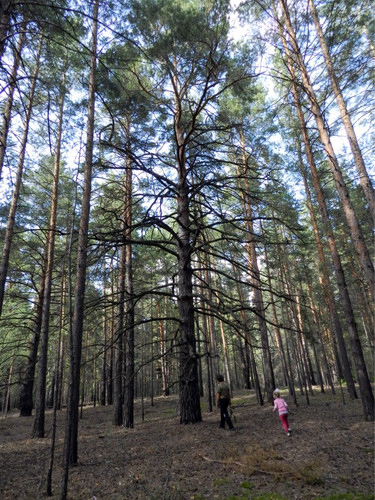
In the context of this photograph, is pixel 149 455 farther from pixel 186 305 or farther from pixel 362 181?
pixel 362 181

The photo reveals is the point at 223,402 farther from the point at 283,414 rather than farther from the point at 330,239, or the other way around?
the point at 330,239

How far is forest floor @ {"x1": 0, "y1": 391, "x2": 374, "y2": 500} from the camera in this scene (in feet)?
12.9

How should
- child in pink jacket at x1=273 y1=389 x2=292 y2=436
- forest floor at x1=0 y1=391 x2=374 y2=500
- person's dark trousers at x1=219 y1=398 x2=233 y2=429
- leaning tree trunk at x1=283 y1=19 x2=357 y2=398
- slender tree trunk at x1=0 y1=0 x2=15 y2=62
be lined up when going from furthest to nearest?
1. leaning tree trunk at x1=283 y1=19 x2=357 y2=398
2. person's dark trousers at x1=219 y1=398 x2=233 y2=429
3. child in pink jacket at x1=273 y1=389 x2=292 y2=436
4. forest floor at x1=0 y1=391 x2=374 y2=500
5. slender tree trunk at x1=0 y1=0 x2=15 y2=62

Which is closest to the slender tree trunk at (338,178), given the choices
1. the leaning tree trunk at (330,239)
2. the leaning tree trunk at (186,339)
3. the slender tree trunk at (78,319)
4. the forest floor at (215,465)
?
the leaning tree trunk at (330,239)

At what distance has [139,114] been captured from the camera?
8.23 meters

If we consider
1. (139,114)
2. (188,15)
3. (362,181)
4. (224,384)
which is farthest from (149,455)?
(188,15)

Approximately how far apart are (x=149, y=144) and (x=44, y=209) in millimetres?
7761

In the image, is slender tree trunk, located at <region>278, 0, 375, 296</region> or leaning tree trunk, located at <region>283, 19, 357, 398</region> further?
leaning tree trunk, located at <region>283, 19, 357, 398</region>

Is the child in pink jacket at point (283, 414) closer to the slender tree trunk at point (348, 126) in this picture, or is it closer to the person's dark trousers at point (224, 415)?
the person's dark trousers at point (224, 415)

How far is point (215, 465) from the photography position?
→ 4898mm

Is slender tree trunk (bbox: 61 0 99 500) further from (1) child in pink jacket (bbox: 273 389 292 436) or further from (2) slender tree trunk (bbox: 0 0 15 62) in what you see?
(1) child in pink jacket (bbox: 273 389 292 436)

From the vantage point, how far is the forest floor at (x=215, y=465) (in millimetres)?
3939

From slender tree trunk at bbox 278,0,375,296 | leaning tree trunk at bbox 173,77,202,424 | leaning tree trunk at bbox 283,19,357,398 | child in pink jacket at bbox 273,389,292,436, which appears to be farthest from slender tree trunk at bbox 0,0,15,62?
leaning tree trunk at bbox 283,19,357,398

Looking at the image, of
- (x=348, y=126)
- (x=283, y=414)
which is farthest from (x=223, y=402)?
(x=348, y=126)
